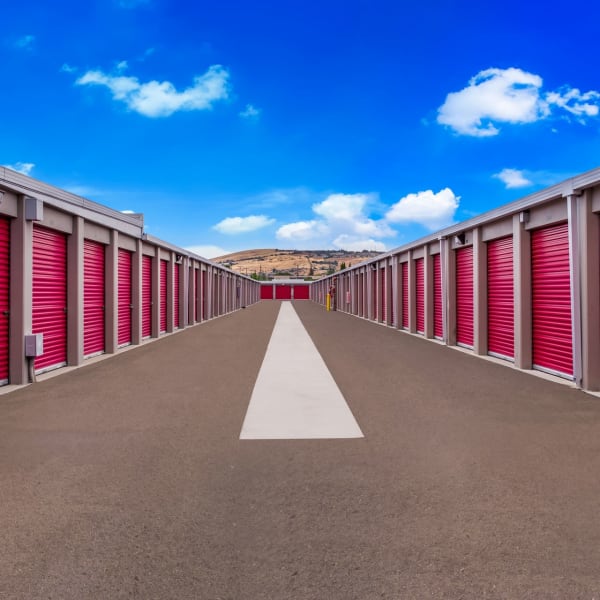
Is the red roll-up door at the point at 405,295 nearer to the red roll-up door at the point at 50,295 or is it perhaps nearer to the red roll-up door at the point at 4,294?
the red roll-up door at the point at 50,295

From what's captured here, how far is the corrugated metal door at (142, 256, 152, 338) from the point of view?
14984 mm

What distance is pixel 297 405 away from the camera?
6137 mm

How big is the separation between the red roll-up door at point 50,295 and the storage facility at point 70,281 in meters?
0.02

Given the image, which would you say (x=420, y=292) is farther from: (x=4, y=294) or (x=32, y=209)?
(x=4, y=294)

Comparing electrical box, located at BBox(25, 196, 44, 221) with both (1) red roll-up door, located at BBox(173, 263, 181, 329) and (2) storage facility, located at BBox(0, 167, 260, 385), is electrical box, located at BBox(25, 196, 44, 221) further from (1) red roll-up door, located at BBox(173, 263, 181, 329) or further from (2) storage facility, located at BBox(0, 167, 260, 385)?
(1) red roll-up door, located at BBox(173, 263, 181, 329)

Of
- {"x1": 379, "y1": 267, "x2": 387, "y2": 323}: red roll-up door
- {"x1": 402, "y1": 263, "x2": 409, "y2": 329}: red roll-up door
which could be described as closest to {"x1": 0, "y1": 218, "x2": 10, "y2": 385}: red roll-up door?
{"x1": 402, "y1": 263, "x2": 409, "y2": 329}: red roll-up door

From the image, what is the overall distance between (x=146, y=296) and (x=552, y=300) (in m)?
12.7

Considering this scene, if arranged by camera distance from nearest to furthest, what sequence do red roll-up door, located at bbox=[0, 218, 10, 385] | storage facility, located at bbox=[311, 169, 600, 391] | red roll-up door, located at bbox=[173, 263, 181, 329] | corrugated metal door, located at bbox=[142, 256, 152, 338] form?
storage facility, located at bbox=[311, 169, 600, 391]
red roll-up door, located at bbox=[0, 218, 10, 385]
corrugated metal door, located at bbox=[142, 256, 152, 338]
red roll-up door, located at bbox=[173, 263, 181, 329]

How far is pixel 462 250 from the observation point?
13.2 metres

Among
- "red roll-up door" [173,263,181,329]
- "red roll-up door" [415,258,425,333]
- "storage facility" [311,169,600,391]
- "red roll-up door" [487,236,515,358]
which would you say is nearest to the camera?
"storage facility" [311,169,600,391]

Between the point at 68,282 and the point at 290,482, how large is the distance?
828cm

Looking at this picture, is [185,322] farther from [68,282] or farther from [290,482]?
[290,482]

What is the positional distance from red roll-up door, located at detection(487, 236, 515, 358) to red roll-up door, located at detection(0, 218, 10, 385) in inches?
425

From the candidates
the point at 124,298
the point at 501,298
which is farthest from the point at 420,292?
the point at 124,298
